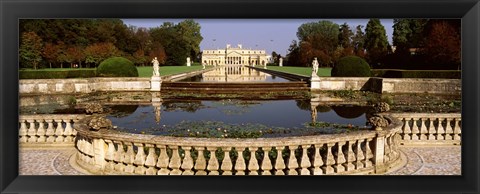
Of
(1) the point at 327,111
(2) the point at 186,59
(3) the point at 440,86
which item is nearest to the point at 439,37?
(3) the point at 440,86

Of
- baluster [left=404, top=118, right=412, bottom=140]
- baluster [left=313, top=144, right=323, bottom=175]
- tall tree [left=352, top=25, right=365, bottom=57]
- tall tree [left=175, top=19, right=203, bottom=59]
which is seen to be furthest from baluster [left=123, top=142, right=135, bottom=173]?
tall tree [left=175, top=19, right=203, bottom=59]

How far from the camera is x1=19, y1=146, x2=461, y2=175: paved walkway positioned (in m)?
4.94

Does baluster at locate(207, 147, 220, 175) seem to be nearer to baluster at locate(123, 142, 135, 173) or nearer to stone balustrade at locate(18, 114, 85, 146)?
baluster at locate(123, 142, 135, 173)

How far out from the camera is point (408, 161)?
5426 millimetres

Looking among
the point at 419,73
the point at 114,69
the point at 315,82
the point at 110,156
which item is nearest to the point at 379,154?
the point at 110,156

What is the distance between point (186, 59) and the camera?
45125 millimetres

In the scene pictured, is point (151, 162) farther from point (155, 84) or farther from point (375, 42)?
point (375, 42)

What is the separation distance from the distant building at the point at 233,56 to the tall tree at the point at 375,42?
35.7 meters

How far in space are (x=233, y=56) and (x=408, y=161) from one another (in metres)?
61.1

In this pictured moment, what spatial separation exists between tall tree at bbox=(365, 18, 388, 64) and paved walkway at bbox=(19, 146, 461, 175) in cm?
1946

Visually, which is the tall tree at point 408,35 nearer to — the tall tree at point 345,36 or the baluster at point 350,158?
the tall tree at point 345,36

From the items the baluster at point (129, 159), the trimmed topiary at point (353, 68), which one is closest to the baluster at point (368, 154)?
the baluster at point (129, 159)
